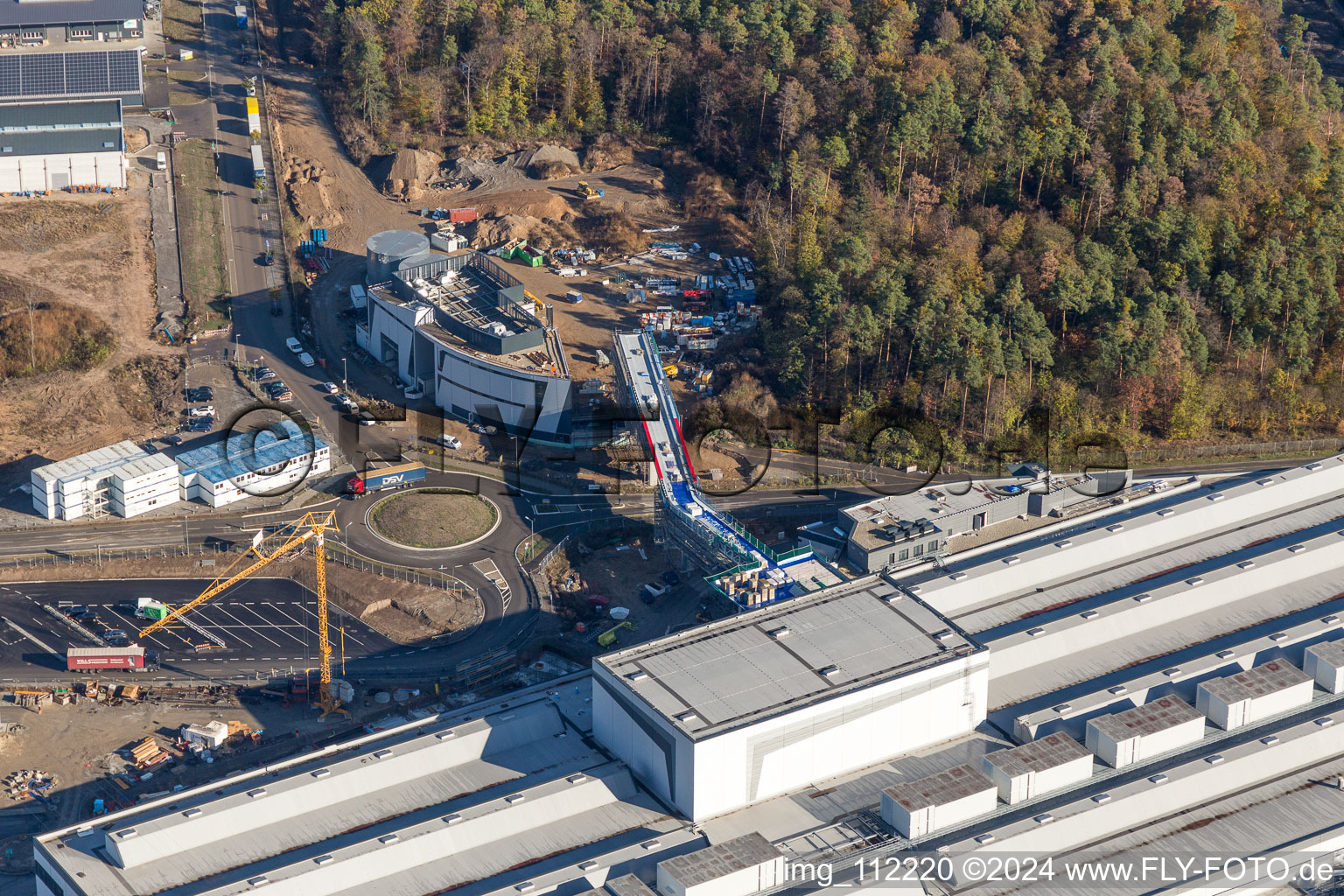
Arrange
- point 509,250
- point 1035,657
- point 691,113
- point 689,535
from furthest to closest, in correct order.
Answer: point 691,113
point 509,250
point 689,535
point 1035,657

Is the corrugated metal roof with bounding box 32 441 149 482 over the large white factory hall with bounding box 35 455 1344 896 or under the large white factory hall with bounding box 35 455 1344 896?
over

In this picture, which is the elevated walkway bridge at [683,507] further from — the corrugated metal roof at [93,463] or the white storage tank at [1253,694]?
the corrugated metal roof at [93,463]

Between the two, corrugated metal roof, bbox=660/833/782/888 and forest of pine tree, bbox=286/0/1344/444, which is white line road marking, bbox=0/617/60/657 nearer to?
corrugated metal roof, bbox=660/833/782/888

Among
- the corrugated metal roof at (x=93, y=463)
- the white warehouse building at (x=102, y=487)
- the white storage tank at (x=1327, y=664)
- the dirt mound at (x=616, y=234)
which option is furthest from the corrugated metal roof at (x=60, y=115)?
the white storage tank at (x=1327, y=664)

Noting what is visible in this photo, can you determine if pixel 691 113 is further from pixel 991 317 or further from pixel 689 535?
pixel 689 535

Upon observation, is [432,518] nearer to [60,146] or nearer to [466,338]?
[466,338]

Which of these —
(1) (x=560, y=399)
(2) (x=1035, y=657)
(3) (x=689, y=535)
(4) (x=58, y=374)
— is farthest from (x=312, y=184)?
(2) (x=1035, y=657)

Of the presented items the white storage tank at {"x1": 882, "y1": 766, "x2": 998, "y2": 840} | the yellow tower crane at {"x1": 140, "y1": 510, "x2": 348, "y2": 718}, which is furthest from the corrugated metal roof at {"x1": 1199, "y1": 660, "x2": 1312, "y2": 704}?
the yellow tower crane at {"x1": 140, "y1": 510, "x2": 348, "y2": 718}
